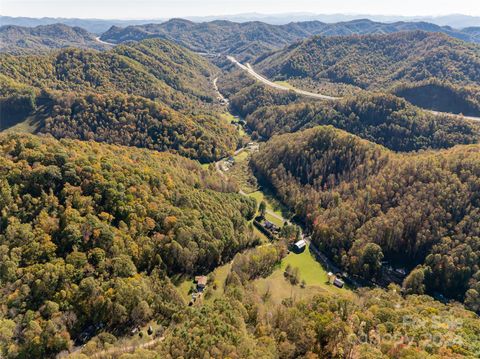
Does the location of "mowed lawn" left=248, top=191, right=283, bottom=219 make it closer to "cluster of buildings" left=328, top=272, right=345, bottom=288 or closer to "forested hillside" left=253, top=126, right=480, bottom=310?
"forested hillside" left=253, top=126, right=480, bottom=310

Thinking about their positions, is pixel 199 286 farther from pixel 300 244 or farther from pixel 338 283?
pixel 338 283

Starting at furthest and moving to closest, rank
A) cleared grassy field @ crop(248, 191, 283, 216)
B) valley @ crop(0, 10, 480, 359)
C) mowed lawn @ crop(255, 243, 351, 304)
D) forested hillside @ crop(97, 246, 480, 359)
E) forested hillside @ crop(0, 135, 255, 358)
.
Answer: cleared grassy field @ crop(248, 191, 283, 216)
mowed lawn @ crop(255, 243, 351, 304)
forested hillside @ crop(0, 135, 255, 358)
valley @ crop(0, 10, 480, 359)
forested hillside @ crop(97, 246, 480, 359)

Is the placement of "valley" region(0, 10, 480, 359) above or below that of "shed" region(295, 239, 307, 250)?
above

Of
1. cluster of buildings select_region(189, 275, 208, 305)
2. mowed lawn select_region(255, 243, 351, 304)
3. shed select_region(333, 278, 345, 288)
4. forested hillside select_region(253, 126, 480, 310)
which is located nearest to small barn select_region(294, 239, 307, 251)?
mowed lawn select_region(255, 243, 351, 304)

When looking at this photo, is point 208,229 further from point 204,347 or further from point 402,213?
point 402,213

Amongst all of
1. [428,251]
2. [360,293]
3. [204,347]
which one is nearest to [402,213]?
[428,251]

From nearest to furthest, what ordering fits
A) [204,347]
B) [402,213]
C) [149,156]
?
1. [204,347]
2. [402,213]
3. [149,156]

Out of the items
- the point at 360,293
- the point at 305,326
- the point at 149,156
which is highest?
the point at 149,156
